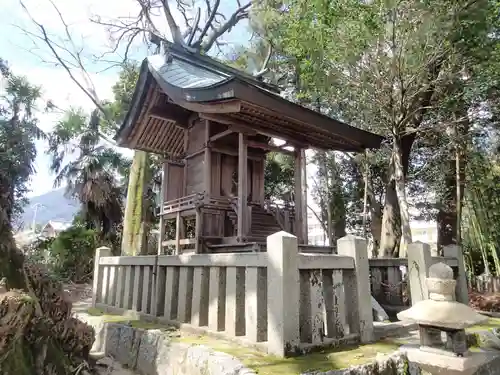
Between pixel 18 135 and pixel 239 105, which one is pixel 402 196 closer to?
pixel 239 105

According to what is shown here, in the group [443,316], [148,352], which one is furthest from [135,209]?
[443,316]

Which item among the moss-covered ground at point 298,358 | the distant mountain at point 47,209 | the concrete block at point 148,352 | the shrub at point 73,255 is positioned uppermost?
the distant mountain at point 47,209

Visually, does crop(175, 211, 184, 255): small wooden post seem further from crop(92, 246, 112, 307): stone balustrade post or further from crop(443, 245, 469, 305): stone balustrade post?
crop(443, 245, 469, 305): stone balustrade post

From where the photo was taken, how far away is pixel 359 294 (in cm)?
395

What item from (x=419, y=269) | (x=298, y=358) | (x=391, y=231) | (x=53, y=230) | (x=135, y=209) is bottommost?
(x=298, y=358)

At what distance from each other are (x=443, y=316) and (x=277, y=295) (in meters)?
1.32

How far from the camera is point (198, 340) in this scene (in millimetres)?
3805

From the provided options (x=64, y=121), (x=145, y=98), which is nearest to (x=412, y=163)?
(x=145, y=98)

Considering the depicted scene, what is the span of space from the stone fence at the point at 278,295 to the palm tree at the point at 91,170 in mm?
13816

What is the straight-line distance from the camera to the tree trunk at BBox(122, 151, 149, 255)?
1111 cm

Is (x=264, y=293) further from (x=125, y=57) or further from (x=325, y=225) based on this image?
(x=325, y=225)

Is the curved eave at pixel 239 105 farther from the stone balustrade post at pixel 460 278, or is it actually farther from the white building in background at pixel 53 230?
the white building in background at pixel 53 230

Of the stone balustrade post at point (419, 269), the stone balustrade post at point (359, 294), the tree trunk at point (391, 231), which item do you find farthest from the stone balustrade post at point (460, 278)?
the tree trunk at point (391, 231)

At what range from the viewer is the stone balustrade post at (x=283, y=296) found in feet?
10.2
